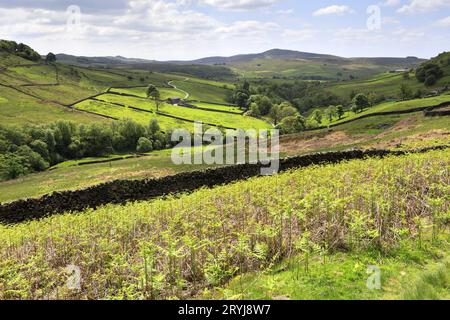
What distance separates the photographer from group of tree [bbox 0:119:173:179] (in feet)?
280

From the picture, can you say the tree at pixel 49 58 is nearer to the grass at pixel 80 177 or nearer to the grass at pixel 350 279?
the grass at pixel 80 177

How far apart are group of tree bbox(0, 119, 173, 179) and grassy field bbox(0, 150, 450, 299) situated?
236ft

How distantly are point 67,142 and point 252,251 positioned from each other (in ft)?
332

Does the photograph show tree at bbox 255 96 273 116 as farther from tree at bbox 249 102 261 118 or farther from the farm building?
the farm building

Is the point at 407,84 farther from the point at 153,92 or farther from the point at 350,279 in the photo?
the point at 350,279

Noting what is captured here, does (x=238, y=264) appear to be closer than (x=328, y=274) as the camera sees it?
No

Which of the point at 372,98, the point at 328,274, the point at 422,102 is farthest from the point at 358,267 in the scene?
the point at 372,98

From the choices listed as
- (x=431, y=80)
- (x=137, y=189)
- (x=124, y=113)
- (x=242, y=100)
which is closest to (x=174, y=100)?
(x=242, y=100)

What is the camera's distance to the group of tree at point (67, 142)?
85.4 m

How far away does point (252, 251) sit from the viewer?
42.6 feet

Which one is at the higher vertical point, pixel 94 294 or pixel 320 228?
pixel 320 228
